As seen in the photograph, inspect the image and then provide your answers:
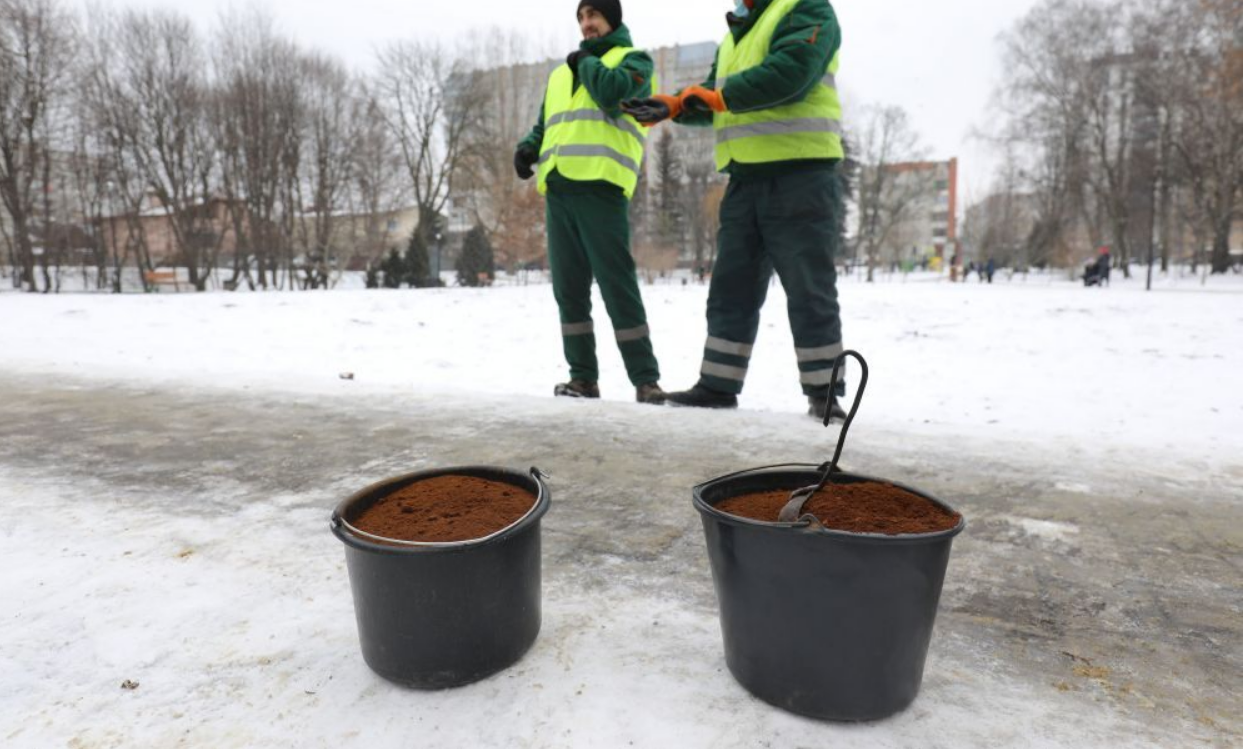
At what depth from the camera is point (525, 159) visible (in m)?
3.93

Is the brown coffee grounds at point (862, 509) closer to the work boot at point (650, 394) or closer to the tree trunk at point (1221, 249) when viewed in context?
the work boot at point (650, 394)

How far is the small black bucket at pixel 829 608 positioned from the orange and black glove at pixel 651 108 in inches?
82.6

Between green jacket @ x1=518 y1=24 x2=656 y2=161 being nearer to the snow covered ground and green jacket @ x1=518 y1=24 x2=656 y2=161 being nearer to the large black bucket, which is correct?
the snow covered ground

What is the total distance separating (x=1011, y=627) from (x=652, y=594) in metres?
0.65

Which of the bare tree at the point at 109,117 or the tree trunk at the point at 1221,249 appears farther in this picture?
the tree trunk at the point at 1221,249

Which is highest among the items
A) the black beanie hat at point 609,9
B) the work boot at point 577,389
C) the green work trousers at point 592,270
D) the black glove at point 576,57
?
the black beanie hat at point 609,9

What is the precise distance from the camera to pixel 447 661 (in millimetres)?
1056

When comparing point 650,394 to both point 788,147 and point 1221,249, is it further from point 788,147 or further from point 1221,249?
point 1221,249

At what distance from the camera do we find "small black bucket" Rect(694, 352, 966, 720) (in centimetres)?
92

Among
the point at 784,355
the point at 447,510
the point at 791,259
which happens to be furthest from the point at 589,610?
the point at 784,355

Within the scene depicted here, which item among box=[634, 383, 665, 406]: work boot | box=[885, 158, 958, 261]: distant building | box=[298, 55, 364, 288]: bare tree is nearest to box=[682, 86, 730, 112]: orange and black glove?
box=[634, 383, 665, 406]: work boot

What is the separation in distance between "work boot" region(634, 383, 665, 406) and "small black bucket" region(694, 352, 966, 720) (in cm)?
243

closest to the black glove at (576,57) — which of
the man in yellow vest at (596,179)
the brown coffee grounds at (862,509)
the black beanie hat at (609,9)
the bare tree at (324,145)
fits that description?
the man in yellow vest at (596,179)

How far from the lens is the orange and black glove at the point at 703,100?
2.83 meters
